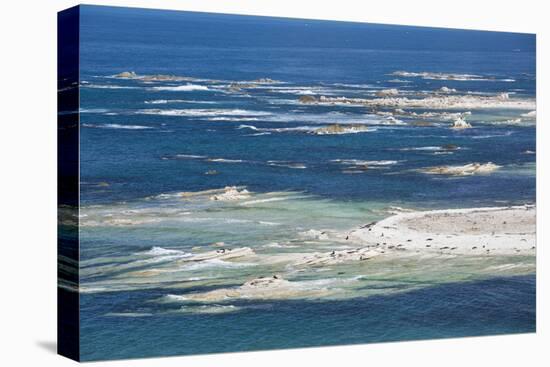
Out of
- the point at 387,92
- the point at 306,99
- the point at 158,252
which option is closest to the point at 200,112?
the point at 306,99

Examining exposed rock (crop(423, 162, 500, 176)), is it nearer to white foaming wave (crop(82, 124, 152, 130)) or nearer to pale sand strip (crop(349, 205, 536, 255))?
pale sand strip (crop(349, 205, 536, 255))

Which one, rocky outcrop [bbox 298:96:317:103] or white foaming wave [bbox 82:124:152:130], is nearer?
white foaming wave [bbox 82:124:152:130]

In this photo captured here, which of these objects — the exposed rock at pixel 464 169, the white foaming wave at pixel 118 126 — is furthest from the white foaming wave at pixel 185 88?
the exposed rock at pixel 464 169

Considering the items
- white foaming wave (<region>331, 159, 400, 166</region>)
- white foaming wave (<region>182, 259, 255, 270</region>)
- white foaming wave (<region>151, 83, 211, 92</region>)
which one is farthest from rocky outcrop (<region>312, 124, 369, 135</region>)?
white foaming wave (<region>182, 259, 255, 270</region>)

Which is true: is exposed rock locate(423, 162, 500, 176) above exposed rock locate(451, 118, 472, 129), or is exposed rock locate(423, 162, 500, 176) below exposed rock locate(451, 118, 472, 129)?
below

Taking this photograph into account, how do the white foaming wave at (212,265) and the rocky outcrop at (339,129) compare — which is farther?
the rocky outcrop at (339,129)

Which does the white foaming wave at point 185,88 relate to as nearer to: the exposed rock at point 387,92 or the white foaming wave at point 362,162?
the white foaming wave at point 362,162

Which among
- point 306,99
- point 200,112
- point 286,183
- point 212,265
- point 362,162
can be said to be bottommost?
point 212,265

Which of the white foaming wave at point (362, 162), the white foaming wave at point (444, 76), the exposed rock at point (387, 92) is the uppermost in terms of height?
the white foaming wave at point (444, 76)

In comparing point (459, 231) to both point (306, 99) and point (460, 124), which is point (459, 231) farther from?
point (306, 99)
